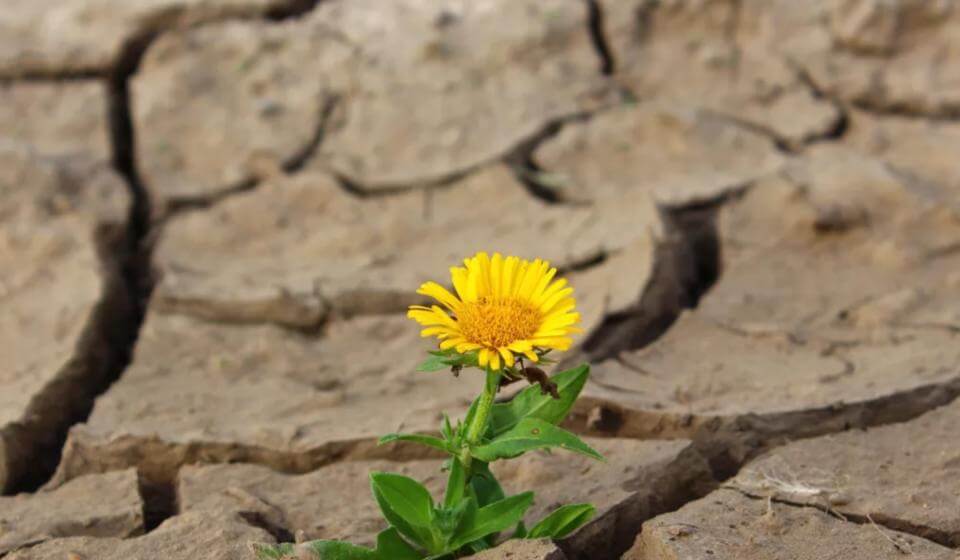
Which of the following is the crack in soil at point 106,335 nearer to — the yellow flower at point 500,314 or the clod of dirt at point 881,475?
the yellow flower at point 500,314

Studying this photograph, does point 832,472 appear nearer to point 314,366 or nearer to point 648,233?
point 648,233

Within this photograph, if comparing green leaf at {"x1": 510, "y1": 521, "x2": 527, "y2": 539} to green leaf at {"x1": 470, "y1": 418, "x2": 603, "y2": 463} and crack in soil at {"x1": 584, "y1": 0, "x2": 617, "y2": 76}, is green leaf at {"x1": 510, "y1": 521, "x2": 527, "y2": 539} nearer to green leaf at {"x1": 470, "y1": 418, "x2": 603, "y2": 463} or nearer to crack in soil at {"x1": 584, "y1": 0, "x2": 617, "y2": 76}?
green leaf at {"x1": 470, "y1": 418, "x2": 603, "y2": 463}

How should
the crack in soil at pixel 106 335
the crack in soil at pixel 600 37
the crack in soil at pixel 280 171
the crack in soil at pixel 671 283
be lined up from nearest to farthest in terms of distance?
the crack in soil at pixel 106 335
the crack in soil at pixel 671 283
the crack in soil at pixel 280 171
the crack in soil at pixel 600 37

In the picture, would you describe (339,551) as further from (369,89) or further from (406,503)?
(369,89)

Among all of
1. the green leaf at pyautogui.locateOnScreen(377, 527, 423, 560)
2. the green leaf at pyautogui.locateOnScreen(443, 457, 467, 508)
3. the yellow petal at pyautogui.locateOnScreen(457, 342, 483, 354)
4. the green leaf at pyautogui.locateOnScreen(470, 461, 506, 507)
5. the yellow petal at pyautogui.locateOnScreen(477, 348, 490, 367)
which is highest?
the yellow petal at pyautogui.locateOnScreen(457, 342, 483, 354)

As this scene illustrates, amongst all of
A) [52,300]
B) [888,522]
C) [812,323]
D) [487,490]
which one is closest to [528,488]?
[487,490]

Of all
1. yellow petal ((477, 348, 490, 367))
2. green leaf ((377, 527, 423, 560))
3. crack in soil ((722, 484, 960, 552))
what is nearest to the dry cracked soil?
crack in soil ((722, 484, 960, 552))

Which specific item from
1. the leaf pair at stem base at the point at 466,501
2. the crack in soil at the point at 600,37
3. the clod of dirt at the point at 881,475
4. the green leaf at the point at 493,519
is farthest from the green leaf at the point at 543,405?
the crack in soil at the point at 600,37
